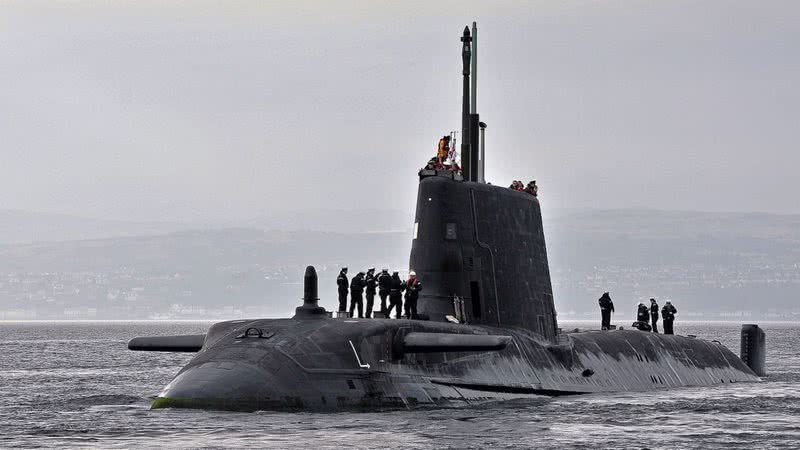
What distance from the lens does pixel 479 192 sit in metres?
30.9

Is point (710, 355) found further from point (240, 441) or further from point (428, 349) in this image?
point (240, 441)

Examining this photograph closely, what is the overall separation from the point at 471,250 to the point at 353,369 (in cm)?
636

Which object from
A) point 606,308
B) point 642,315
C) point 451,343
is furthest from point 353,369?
point 642,315

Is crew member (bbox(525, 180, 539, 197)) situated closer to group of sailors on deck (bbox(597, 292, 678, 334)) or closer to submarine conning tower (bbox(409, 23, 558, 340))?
submarine conning tower (bbox(409, 23, 558, 340))

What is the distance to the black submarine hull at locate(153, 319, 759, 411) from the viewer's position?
23.7 meters

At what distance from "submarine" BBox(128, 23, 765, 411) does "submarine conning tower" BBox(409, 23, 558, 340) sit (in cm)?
3

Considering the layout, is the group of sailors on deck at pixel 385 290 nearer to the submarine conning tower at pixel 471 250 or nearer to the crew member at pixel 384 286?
the crew member at pixel 384 286

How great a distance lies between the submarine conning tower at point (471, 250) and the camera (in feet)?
99.1

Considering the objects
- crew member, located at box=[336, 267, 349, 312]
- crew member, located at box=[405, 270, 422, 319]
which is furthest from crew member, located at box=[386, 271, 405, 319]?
crew member, located at box=[336, 267, 349, 312]

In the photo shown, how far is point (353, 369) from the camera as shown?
24906 millimetres

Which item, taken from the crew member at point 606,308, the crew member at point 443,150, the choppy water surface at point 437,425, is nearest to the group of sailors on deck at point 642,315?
the crew member at point 606,308

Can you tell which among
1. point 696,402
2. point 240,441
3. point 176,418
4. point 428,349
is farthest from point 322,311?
point 696,402

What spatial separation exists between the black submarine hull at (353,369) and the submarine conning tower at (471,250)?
2.26 feet

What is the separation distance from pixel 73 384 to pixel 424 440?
69.8 feet
